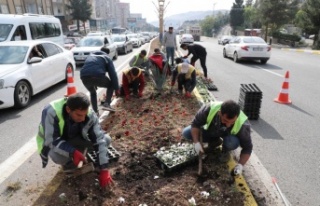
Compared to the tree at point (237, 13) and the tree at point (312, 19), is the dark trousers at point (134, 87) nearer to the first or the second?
the tree at point (312, 19)

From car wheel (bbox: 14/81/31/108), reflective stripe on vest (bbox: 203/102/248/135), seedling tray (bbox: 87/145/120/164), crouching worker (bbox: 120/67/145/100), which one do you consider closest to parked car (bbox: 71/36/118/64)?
car wheel (bbox: 14/81/31/108)

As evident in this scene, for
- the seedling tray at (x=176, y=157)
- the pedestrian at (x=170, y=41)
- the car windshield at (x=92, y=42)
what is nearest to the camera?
the seedling tray at (x=176, y=157)

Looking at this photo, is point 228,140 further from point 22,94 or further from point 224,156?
point 22,94

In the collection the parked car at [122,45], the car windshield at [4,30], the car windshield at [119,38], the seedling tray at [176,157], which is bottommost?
the parked car at [122,45]

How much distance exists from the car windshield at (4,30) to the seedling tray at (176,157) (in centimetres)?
999

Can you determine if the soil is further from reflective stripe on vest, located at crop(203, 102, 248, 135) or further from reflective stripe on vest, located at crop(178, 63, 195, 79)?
reflective stripe on vest, located at crop(178, 63, 195, 79)

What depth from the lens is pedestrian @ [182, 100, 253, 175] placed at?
3135 millimetres

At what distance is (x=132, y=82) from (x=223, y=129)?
3.91m

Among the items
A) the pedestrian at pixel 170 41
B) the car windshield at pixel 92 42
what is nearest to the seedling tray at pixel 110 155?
the pedestrian at pixel 170 41

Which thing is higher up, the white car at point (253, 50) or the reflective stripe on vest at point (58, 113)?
the reflective stripe on vest at point (58, 113)

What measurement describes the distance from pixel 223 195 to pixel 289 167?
147cm

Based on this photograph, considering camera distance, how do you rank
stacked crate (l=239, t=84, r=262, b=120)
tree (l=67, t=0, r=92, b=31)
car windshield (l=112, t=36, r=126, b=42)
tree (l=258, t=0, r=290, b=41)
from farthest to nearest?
tree (l=67, t=0, r=92, b=31)
tree (l=258, t=0, r=290, b=41)
car windshield (l=112, t=36, r=126, b=42)
stacked crate (l=239, t=84, r=262, b=120)

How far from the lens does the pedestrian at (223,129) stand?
3.13 meters

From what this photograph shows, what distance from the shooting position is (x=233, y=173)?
3.26m
